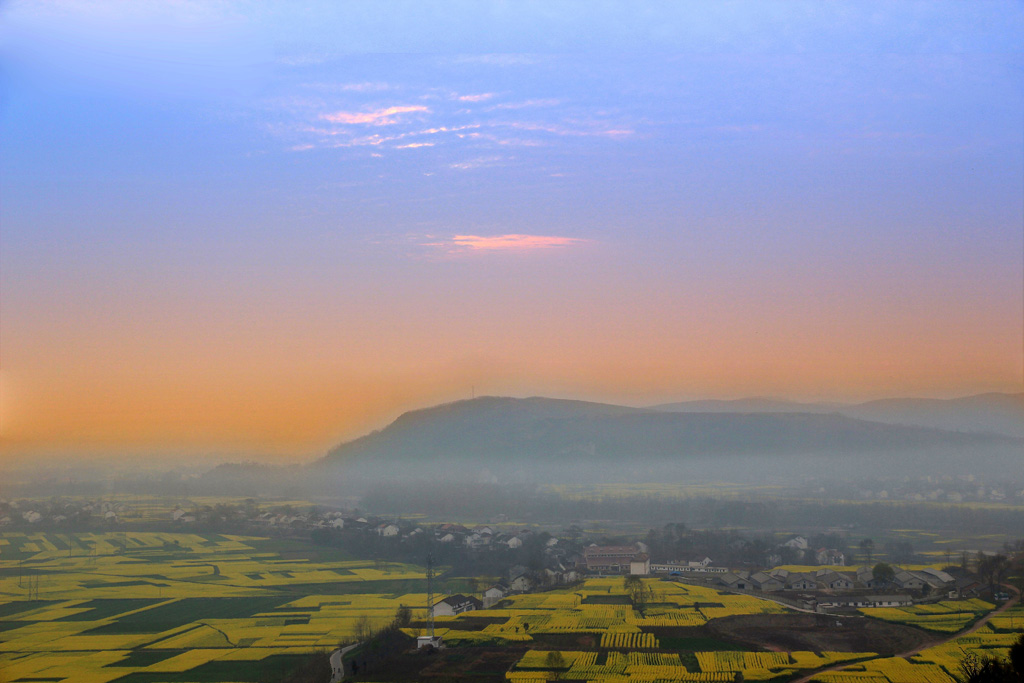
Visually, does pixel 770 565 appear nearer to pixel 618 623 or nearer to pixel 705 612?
pixel 705 612

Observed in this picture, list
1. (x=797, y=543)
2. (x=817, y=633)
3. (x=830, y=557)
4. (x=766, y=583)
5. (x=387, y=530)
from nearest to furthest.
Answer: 1. (x=817, y=633)
2. (x=766, y=583)
3. (x=830, y=557)
4. (x=797, y=543)
5. (x=387, y=530)

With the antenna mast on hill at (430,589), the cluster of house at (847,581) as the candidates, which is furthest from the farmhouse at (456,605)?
the cluster of house at (847,581)

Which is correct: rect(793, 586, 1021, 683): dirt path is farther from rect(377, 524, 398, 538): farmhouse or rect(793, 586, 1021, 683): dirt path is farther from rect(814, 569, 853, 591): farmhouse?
rect(377, 524, 398, 538): farmhouse

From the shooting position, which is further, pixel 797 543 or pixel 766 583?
pixel 797 543

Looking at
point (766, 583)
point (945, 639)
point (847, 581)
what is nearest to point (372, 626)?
point (766, 583)

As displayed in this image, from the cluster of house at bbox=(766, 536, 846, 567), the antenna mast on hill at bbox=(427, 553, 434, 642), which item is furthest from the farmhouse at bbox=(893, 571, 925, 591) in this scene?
the antenna mast on hill at bbox=(427, 553, 434, 642)

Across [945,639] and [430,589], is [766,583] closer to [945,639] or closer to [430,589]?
[945,639]
